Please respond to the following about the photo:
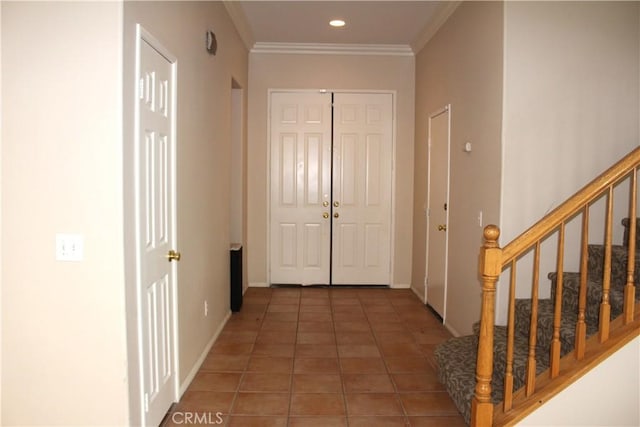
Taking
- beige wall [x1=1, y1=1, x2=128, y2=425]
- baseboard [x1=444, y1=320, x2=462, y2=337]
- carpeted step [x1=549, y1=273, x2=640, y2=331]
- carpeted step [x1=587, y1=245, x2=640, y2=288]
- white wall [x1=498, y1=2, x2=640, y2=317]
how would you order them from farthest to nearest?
baseboard [x1=444, y1=320, x2=462, y2=337], white wall [x1=498, y1=2, x2=640, y2=317], carpeted step [x1=587, y1=245, x2=640, y2=288], carpeted step [x1=549, y1=273, x2=640, y2=331], beige wall [x1=1, y1=1, x2=128, y2=425]

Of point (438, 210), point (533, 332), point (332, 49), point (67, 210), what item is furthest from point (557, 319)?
point (332, 49)

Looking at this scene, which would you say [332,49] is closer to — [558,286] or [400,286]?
[400,286]

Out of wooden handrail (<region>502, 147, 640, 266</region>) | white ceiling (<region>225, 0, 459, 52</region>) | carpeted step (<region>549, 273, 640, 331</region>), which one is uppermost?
white ceiling (<region>225, 0, 459, 52</region>)

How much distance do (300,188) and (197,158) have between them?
2666mm

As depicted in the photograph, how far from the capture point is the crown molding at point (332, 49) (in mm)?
5820

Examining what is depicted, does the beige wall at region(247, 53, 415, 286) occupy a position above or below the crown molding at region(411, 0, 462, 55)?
below

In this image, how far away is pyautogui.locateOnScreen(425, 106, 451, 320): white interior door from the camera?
15.3 ft

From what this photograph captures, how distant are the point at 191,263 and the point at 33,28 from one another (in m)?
1.69

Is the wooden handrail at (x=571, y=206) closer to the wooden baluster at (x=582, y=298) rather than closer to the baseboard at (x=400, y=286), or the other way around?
the wooden baluster at (x=582, y=298)

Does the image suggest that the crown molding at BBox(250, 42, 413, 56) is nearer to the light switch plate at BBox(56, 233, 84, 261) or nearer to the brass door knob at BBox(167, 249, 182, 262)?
the brass door knob at BBox(167, 249, 182, 262)

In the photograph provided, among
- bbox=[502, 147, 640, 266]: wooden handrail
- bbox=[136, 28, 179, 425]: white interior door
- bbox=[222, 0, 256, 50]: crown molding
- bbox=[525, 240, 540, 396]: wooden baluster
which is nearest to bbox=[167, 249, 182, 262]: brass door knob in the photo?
bbox=[136, 28, 179, 425]: white interior door

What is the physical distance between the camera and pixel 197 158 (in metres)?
3.43

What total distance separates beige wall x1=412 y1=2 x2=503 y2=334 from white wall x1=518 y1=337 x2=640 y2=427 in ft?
4.20

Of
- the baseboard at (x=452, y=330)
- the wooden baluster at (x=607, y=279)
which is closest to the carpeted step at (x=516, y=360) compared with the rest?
the wooden baluster at (x=607, y=279)
